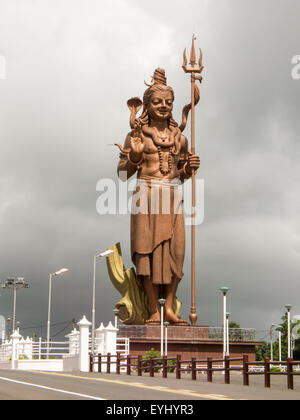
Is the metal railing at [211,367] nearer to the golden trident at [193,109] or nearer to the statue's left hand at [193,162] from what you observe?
the golden trident at [193,109]

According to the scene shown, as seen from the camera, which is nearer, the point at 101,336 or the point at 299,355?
the point at 101,336

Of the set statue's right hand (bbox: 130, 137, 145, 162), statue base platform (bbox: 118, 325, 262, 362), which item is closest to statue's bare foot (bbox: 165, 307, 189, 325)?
statue base platform (bbox: 118, 325, 262, 362)

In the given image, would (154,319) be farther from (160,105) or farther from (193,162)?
(160,105)

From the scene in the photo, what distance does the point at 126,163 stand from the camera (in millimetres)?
35219

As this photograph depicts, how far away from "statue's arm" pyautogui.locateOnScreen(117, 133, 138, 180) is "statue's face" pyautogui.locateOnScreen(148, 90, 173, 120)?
5.23 feet

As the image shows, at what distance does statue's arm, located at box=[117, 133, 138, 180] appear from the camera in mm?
35156

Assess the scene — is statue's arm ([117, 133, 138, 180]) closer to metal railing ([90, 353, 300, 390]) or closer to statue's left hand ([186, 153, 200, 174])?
statue's left hand ([186, 153, 200, 174])

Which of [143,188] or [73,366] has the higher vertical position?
[143,188]

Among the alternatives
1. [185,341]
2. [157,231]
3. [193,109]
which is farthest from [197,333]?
[193,109]

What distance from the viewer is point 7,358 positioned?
36.9 m

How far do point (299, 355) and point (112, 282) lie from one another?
33619 mm

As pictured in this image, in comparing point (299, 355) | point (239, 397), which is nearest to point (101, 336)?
point (239, 397)

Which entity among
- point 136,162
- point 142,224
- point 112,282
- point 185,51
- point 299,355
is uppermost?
point 185,51
